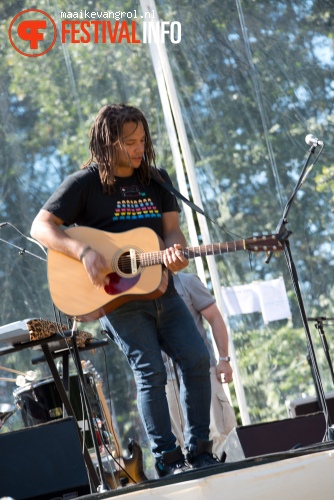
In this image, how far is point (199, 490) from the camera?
272cm

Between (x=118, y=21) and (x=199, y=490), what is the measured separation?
4.96 m

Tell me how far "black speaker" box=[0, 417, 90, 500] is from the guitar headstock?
1.10 m

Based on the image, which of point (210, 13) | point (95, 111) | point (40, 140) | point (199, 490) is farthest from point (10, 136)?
point (199, 490)

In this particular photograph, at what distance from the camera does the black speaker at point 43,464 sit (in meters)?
3.25

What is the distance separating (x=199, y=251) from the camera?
3.56m

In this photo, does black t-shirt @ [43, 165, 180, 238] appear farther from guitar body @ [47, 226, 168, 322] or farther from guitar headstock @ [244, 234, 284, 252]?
guitar headstock @ [244, 234, 284, 252]

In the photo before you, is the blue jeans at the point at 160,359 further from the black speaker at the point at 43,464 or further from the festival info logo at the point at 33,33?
the festival info logo at the point at 33,33

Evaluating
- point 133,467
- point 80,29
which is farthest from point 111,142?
point 80,29

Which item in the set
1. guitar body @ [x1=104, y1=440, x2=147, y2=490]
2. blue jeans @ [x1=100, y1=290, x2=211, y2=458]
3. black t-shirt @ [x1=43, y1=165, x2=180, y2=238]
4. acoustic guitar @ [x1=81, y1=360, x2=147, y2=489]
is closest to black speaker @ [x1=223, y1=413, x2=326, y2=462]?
blue jeans @ [x1=100, y1=290, x2=211, y2=458]

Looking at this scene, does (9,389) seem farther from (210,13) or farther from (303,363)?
(210,13)

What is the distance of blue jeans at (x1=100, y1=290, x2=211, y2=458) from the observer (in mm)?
3465

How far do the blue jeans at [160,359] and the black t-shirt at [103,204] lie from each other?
40cm

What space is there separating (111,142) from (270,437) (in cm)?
163

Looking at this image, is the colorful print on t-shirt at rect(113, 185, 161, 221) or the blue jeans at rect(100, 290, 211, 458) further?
the colorful print on t-shirt at rect(113, 185, 161, 221)
